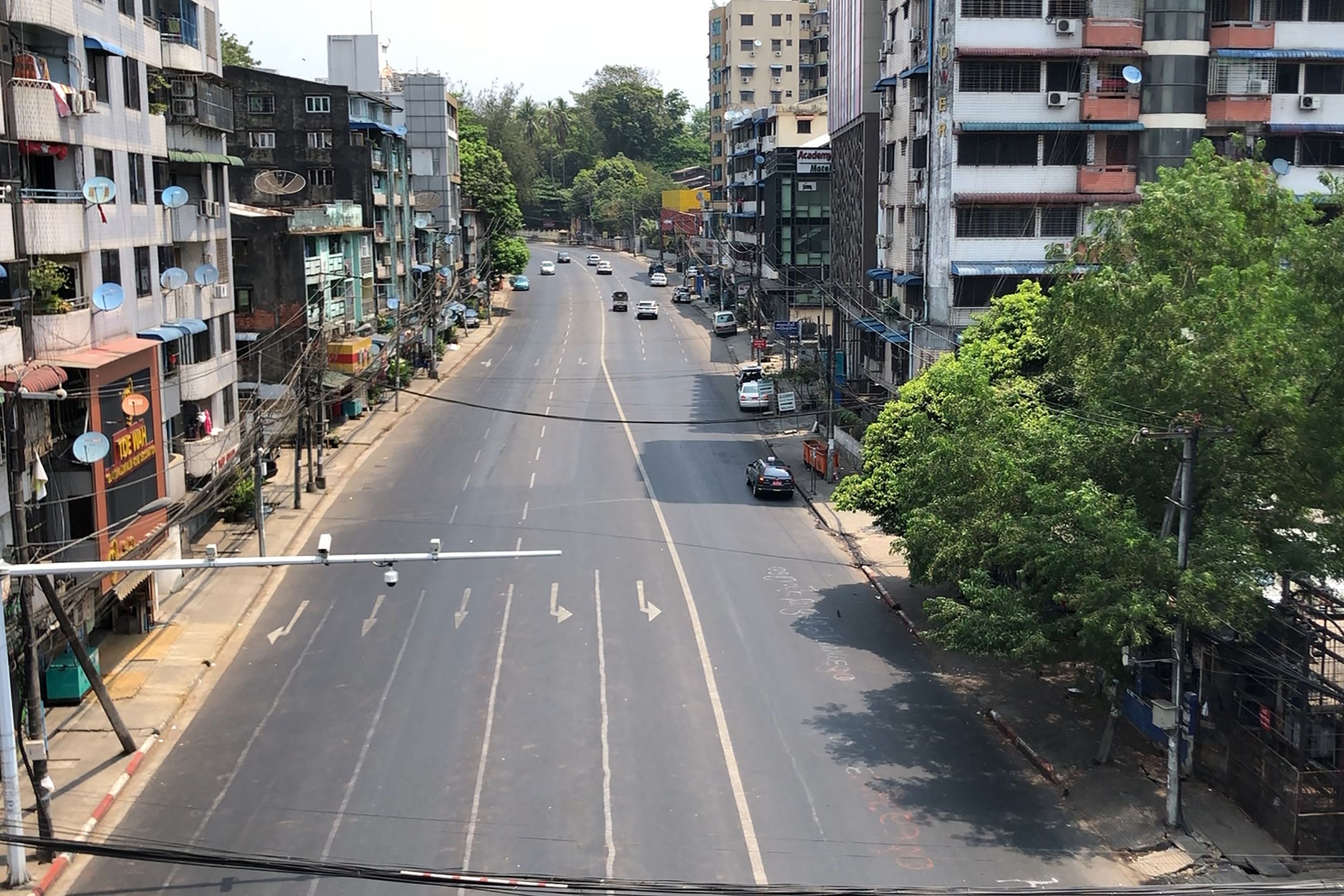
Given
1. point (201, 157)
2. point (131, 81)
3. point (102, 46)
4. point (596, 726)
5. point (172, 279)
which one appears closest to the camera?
point (596, 726)

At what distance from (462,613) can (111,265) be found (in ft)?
42.6

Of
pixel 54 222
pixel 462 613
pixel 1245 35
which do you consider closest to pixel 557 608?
pixel 462 613

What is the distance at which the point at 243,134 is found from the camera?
7269 centimetres

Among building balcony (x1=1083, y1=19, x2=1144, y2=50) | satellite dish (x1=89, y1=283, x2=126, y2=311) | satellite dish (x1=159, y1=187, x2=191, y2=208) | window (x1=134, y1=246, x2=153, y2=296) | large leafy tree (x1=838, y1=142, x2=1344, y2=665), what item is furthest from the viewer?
building balcony (x1=1083, y1=19, x2=1144, y2=50)

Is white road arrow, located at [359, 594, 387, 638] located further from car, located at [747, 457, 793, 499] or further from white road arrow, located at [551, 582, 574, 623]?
car, located at [747, 457, 793, 499]

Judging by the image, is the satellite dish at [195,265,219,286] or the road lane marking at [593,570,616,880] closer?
the road lane marking at [593,570,616,880]

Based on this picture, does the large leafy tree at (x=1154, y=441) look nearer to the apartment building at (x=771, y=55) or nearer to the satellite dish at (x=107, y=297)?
the satellite dish at (x=107, y=297)

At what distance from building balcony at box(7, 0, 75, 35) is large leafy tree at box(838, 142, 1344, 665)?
2175 centimetres

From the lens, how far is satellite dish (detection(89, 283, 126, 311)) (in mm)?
32500

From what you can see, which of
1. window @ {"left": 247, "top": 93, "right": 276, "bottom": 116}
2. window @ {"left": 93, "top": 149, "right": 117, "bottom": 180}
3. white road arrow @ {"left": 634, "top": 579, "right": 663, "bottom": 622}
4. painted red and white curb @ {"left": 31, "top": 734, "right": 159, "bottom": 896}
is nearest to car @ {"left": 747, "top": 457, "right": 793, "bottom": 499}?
white road arrow @ {"left": 634, "top": 579, "right": 663, "bottom": 622}

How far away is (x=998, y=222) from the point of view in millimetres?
49250

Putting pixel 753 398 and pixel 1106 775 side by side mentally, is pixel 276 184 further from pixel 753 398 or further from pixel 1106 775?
pixel 1106 775

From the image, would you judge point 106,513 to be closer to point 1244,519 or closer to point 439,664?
point 439,664

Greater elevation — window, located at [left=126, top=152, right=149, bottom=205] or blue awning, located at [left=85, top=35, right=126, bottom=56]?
blue awning, located at [left=85, top=35, right=126, bottom=56]
